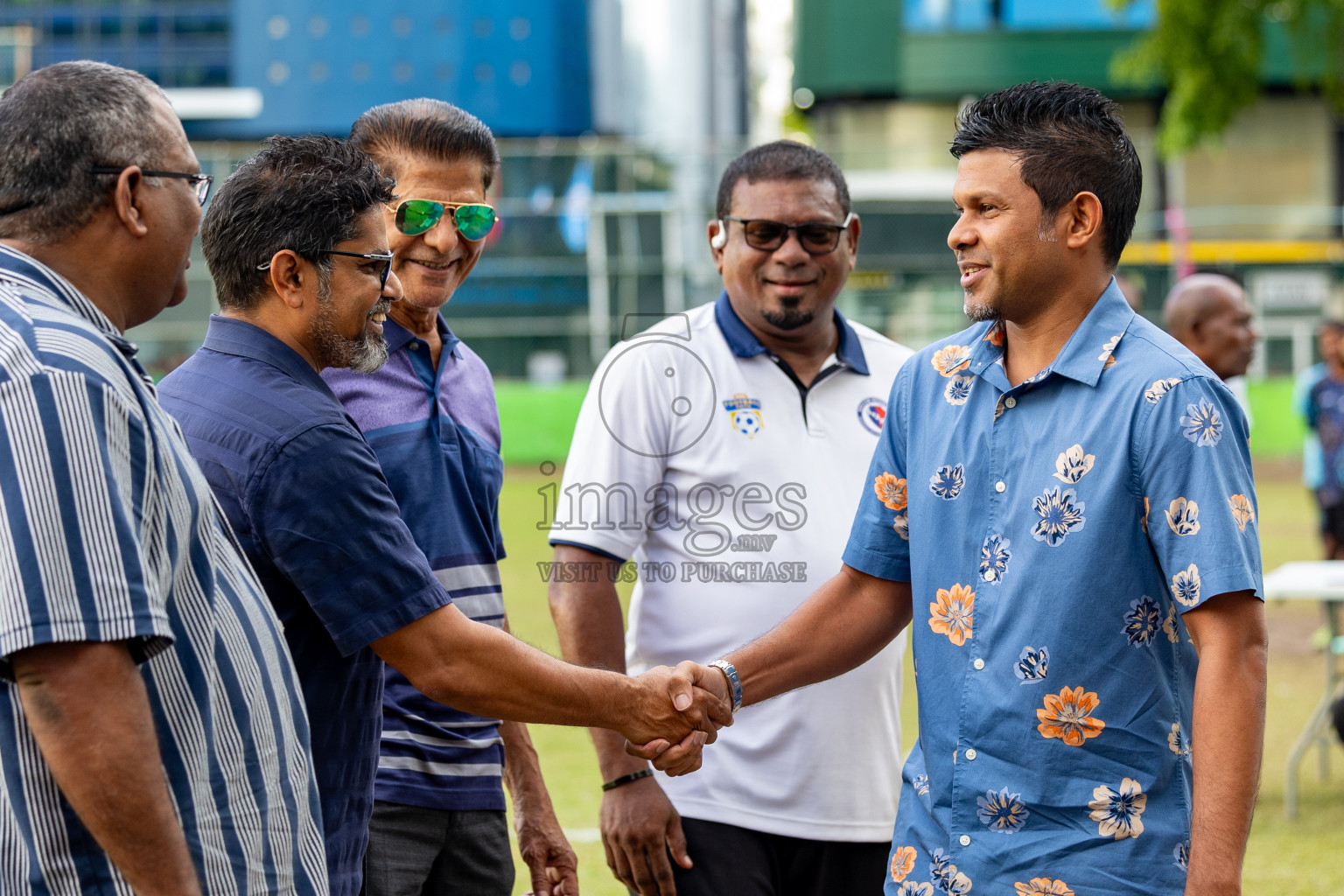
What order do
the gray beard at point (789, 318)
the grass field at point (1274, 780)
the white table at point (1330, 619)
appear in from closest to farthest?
the gray beard at point (789, 318)
the grass field at point (1274, 780)
the white table at point (1330, 619)

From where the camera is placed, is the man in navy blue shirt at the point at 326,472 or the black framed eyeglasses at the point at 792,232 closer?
the man in navy blue shirt at the point at 326,472

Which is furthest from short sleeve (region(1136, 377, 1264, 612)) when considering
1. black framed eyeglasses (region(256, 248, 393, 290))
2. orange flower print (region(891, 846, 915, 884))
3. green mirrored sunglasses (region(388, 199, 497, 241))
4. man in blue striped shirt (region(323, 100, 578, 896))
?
green mirrored sunglasses (region(388, 199, 497, 241))

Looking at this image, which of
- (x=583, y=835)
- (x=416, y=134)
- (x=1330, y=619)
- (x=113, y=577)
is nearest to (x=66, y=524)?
(x=113, y=577)

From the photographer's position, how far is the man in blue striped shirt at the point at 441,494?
9.76 ft

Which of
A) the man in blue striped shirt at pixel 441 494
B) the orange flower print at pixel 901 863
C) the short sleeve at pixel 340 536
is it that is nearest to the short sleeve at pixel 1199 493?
the orange flower print at pixel 901 863

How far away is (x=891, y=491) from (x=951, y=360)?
0.99 ft

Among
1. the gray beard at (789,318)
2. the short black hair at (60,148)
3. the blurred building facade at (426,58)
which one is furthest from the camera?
the blurred building facade at (426,58)

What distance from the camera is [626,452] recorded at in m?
3.41

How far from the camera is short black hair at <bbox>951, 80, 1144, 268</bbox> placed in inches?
96.4

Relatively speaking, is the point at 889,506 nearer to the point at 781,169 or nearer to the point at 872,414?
the point at 872,414

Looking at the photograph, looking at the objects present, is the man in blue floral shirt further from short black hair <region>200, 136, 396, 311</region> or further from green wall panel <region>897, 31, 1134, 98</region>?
green wall panel <region>897, 31, 1134, 98</region>

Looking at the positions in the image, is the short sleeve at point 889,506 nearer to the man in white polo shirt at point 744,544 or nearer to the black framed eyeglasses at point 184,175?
the man in white polo shirt at point 744,544

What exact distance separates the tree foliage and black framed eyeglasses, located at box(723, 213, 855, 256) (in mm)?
13653

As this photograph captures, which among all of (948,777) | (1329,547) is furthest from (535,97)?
(948,777)
